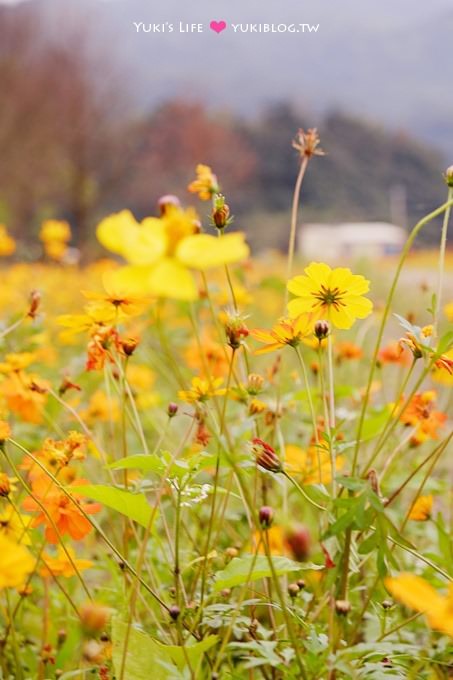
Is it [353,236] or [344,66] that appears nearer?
[353,236]

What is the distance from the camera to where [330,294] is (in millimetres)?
526

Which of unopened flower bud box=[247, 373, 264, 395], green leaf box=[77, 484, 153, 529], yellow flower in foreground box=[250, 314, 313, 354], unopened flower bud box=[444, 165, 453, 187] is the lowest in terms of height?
green leaf box=[77, 484, 153, 529]

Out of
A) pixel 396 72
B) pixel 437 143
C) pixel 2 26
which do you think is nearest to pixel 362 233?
pixel 2 26

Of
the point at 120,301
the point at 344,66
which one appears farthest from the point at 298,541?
the point at 344,66

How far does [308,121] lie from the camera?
12.6m

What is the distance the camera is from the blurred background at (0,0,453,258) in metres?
8.48

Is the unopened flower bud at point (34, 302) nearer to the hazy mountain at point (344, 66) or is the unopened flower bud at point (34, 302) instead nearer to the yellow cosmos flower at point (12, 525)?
the yellow cosmos flower at point (12, 525)

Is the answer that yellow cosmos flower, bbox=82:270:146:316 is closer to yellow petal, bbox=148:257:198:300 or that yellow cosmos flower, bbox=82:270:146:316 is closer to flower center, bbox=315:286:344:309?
flower center, bbox=315:286:344:309

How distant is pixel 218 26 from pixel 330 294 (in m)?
0.62

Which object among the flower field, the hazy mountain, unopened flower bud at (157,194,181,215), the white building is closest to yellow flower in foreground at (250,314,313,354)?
the flower field

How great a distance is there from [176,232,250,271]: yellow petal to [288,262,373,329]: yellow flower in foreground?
7.7 inches

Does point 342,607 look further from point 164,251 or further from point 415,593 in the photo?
point 164,251

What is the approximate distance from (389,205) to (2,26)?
5.04 m

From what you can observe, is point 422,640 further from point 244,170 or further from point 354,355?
point 244,170
